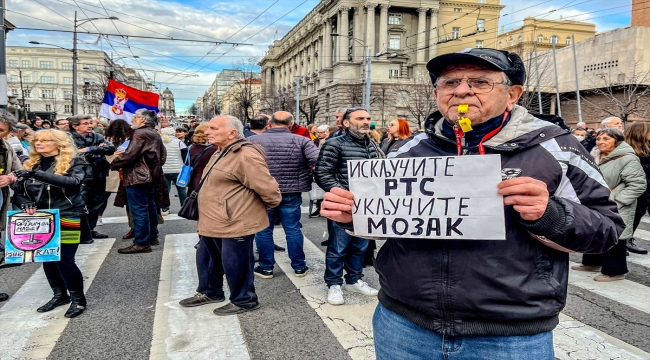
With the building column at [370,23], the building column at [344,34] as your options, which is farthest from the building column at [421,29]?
the building column at [344,34]

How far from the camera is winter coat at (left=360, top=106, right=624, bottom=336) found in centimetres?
170

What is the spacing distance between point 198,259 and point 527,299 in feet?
12.6

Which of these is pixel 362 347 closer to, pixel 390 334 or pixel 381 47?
pixel 390 334

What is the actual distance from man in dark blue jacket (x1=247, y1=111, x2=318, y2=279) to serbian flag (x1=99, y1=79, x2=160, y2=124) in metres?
6.69

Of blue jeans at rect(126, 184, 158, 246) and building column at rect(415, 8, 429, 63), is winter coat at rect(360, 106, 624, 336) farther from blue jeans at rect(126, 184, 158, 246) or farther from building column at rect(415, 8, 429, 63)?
building column at rect(415, 8, 429, 63)

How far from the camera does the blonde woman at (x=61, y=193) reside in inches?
177

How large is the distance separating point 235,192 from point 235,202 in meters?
0.10

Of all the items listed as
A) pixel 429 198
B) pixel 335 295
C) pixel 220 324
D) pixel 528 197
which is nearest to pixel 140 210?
pixel 220 324

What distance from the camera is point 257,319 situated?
4.50m

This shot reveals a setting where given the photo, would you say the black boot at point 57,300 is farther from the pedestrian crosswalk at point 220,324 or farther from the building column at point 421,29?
the building column at point 421,29

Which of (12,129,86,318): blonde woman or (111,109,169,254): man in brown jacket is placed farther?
(111,109,169,254): man in brown jacket

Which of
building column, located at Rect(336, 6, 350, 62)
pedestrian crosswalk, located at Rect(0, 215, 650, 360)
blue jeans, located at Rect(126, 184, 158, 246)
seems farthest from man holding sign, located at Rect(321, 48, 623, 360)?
building column, located at Rect(336, 6, 350, 62)

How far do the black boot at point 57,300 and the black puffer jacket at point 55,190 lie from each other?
2.80 feet

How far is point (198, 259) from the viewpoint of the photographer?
4.92 meters
